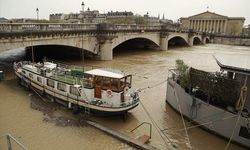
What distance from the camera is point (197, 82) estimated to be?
14.8m

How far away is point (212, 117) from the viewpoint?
44.0 feet

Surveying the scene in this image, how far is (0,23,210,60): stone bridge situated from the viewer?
24.2 metres

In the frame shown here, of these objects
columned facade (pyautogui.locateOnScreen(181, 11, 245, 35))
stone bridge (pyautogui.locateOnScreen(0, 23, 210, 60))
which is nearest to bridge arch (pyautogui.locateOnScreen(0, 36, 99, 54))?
stone bridge (pyautogui.locateOnScreen(0, 23, 210, 60))

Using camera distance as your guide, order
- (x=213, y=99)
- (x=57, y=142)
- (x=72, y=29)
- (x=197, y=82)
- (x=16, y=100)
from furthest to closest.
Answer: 1. (x=72, y=29)
2. (x=16, y=100)
3. (x=197, y=82)
4. (x=213, y=99)
5. (x=57, y=142)

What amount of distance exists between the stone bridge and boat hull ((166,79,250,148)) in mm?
17436

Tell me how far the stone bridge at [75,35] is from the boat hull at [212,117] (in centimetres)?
1744

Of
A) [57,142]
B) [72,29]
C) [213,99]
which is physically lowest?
[57,142]

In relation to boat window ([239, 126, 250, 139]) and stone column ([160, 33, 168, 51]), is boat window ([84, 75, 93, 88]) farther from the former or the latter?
stone column ([160, 33, 168, 51])

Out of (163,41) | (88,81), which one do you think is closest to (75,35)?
(88,81)

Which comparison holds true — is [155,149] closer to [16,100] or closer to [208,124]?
[208,124]

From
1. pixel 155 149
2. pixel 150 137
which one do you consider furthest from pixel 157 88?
pixel 155 149

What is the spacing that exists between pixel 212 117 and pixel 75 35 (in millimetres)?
23233

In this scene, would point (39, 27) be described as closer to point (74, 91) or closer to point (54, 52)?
point (74, 91)

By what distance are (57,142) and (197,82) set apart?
9.14 metres
